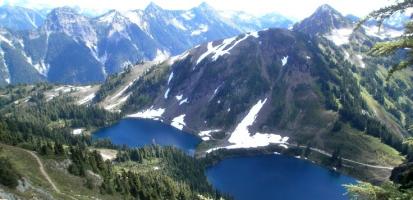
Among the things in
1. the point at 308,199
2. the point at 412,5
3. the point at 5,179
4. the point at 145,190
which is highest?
the point at 412,5

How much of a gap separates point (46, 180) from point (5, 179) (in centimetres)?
2356

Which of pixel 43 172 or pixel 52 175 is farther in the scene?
pixel 52 175

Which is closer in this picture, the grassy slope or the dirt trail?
the grassy slope

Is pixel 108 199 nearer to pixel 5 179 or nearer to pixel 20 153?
pixel 20 153

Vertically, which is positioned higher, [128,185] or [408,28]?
[408,28]

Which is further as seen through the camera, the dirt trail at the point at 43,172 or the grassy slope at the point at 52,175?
the dirt trail at the point at 43,172

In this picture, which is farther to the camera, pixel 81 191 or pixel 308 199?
pixel 308 199

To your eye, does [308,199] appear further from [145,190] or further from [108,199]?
[108,199]

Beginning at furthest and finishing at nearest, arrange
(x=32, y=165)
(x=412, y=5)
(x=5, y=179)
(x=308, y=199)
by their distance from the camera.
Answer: (x=308, y=199)
(x=32, y=165)
(x=5, y=179)
(x=412, y=5)

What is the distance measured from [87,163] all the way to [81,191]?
2234 cm

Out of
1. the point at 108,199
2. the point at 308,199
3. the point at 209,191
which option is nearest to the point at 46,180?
the point at 108,199

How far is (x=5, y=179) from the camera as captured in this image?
5584 cm

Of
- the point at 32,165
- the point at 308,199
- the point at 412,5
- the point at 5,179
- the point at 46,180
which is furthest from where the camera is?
the point at 308,199

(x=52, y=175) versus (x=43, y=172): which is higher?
(x=43, y=172)
